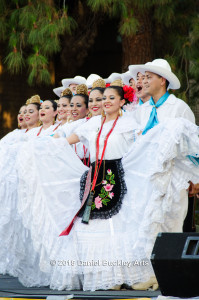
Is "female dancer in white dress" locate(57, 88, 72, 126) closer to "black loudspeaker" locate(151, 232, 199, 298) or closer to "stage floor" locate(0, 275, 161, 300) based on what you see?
"stage floor" locate(0, 275, 161, 300)

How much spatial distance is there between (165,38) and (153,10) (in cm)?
77

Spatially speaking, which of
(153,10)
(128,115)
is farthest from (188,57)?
(128,115)

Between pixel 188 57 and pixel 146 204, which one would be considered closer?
pixel 146 204

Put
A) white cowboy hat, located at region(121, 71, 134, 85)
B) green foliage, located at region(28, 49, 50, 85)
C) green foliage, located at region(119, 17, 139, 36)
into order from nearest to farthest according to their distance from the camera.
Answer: white cowboy hat, located at region(121, 71, 134, 85) < green foliage, located at region(119, 17, 139, 36) < green foliage, located at region(28, 49, 50, 85)

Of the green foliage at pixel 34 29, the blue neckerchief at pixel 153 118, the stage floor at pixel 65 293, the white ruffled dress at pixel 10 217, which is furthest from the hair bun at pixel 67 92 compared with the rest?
the stage floor at pixel 65 293

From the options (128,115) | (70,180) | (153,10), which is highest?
(153,10)

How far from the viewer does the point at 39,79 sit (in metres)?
8.76

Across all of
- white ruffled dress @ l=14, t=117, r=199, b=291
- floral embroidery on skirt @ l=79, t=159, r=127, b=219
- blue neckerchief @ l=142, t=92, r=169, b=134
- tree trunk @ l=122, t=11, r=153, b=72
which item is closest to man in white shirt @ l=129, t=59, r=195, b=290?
blue neckerchief @ l=142, t=92, r=169, b=134

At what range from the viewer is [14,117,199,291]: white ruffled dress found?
5.30 meters

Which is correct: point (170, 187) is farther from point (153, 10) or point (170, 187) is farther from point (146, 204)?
point (153, 10)

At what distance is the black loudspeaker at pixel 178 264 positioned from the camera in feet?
12.8

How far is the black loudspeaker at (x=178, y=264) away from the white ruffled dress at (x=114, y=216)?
1162 mm

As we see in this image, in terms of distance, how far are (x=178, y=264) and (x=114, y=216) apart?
66.0 inches

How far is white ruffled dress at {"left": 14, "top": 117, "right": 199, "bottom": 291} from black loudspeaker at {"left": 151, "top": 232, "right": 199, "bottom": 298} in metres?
1.16
